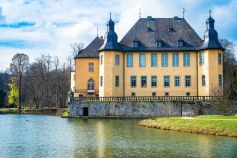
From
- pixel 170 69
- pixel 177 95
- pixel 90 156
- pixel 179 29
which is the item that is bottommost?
pixel 90 156

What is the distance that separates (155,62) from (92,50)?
8.30 metres

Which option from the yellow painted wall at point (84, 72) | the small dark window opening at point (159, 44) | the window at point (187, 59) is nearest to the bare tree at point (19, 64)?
the yellow painted wall at point (84, 72)

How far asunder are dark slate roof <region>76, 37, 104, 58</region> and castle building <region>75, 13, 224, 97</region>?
130 cm

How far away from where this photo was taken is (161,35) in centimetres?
5006

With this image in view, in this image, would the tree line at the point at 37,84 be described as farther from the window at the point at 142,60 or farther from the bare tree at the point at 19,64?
the window at the point at 142,60

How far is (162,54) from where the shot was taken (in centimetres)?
4912

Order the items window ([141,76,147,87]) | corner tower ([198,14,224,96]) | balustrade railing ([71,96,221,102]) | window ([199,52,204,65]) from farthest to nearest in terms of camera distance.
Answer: window ([141,76,147,87]) → window ([199,52,204,65]) → corner tower ([198,14,224,96]) → balustrade railing ([71,96,221,102])

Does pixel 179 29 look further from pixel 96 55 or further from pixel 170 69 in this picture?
pixel 96 55

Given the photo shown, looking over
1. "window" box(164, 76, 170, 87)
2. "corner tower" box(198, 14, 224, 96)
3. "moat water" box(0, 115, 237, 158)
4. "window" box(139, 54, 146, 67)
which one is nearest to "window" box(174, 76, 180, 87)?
"window" box(164, 76, 170, 87)

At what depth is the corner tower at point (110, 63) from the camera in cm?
4838

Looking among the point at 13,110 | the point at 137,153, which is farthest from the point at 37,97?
the point at 137,153

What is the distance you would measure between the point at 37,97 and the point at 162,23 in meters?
29.5

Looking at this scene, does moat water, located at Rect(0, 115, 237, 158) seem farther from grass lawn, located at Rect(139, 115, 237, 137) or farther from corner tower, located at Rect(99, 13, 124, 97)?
corner tower, located at Rect(99, 13, 124, 97)

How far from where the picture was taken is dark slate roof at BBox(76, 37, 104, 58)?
51.8m
